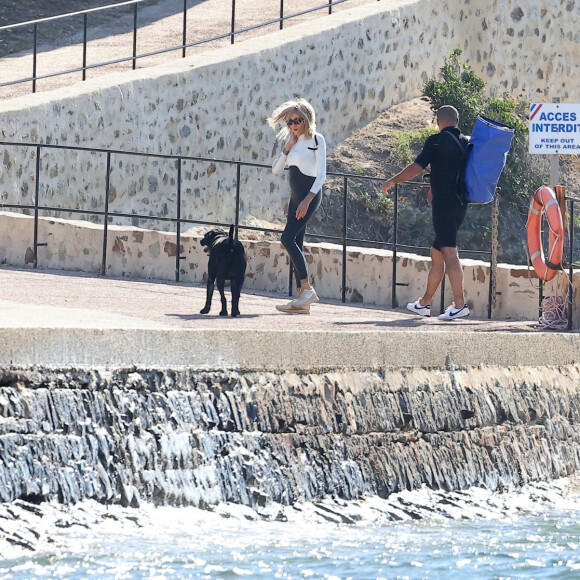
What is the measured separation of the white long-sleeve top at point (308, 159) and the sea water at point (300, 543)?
8.88 feet

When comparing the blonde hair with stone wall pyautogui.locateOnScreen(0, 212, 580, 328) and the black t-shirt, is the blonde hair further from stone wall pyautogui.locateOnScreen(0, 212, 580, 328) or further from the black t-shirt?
stone wall pyautogui.locateOnScreen(0, 212, 580, 328)

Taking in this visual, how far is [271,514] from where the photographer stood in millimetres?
8602

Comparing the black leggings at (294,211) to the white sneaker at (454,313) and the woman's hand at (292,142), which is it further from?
the white sneaker at (454,313)

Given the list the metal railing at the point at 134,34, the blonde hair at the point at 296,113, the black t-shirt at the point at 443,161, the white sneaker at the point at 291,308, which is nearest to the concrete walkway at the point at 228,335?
the white sneaker at the point at 291,308

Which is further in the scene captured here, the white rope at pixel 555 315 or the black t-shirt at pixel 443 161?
the white rope at pixel 555 315

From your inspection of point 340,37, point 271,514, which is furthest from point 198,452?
point 340,37

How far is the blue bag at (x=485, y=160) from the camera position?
36.0 ft

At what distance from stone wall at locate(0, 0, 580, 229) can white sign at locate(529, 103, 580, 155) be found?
6553 mm

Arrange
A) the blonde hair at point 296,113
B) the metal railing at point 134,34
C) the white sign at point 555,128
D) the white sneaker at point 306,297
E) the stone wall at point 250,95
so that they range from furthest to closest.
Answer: the metal railing at point 134,34, the stone wall at point 250,95, the white sign at point 555,128, the white sneaker at point 306,297, the blonde hair at point 296,113

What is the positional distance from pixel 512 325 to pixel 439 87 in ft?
40.1

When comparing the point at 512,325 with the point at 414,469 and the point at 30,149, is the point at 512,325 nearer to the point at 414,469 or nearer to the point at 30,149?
the point at 414,469

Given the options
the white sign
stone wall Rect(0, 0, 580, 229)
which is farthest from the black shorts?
stone wall Rect(0, 0, 580, 229)

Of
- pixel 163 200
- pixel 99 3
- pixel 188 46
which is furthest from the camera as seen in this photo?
pixel 99 3

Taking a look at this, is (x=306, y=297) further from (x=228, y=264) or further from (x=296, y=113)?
(x=296, y=113)
